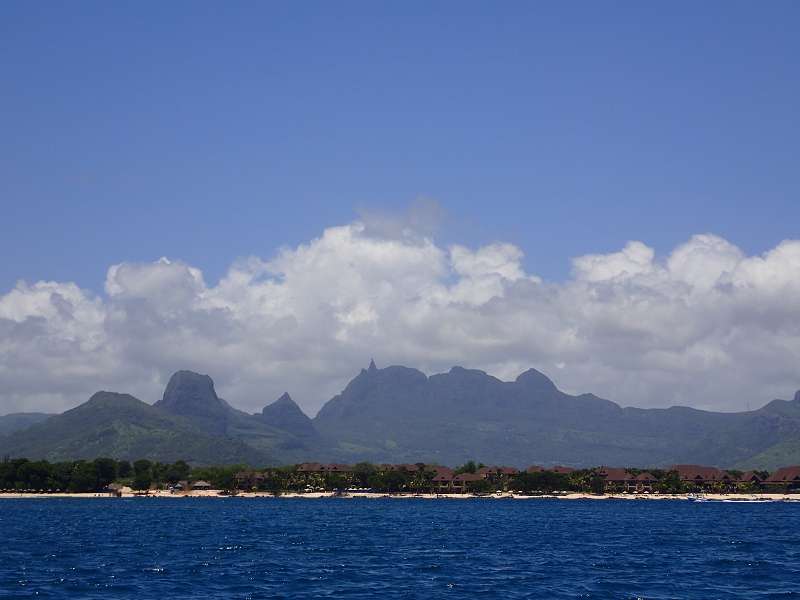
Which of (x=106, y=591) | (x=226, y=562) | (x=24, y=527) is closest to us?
(x=106, y=591)

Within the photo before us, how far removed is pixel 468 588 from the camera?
7694 cm

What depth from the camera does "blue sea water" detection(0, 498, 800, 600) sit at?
7594 centimetres

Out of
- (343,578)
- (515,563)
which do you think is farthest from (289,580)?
(515,563)

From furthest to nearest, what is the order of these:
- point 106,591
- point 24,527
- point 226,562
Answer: point 24,527 < point 226,562 < point 106,591

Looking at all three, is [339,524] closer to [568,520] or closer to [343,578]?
[568,520]

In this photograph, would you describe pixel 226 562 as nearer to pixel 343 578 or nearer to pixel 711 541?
pixel 343 578

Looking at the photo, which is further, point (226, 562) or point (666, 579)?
point (226, 562)

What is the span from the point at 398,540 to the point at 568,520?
2702 inches

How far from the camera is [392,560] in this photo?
98375mm

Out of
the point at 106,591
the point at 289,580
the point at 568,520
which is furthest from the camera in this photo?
the point at 568,520

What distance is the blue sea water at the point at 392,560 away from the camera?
7594 cm

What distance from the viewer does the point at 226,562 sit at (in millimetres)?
94875

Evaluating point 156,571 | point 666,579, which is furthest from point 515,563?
point 156,571

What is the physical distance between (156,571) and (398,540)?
44722 mm
